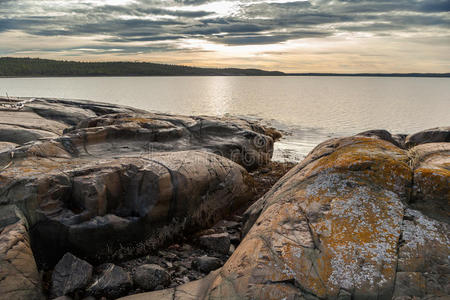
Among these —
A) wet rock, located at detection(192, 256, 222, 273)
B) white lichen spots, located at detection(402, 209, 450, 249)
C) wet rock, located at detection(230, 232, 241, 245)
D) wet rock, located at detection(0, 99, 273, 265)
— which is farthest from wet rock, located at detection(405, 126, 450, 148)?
wet rock, located at detection(192, 256, 222, 273)

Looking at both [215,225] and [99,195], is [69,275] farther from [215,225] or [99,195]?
[215,225]

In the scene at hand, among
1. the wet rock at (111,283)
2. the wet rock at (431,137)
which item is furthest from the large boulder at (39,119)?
the wet rock at (431,137)

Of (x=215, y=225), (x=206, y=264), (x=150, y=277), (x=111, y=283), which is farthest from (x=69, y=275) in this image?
(x=215, y=225)

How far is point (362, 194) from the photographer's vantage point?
4863 mm

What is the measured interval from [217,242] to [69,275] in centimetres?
290

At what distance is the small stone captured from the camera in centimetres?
557

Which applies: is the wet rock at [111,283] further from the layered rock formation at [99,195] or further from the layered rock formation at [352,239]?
the layered rock formation at [99,195]

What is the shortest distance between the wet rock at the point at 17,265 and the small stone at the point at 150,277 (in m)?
1.52

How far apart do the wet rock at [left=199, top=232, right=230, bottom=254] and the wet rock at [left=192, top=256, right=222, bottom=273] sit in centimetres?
54

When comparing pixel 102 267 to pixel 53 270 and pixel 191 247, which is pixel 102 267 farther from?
pixel 191 247

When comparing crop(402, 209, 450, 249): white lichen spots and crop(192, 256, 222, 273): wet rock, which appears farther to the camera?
crop(192, 256, 222, 273): wet rock

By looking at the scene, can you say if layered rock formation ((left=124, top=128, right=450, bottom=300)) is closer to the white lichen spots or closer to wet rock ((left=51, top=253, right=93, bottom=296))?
the white lichen spots

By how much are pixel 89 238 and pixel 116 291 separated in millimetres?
1277

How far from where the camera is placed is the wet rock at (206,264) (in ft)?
20.2
